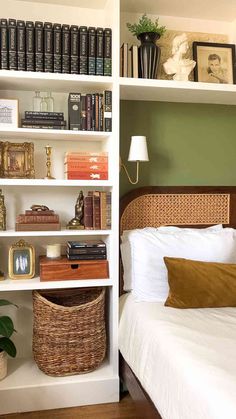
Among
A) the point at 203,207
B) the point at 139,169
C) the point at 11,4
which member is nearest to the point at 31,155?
the point at 139,169

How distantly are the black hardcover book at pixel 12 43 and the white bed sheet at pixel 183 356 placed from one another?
1486mm

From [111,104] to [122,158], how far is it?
433mm

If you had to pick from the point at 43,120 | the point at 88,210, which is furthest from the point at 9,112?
the point at 88,210

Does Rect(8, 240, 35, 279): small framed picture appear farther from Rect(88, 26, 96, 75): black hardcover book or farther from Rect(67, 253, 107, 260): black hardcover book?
Rect(88, 26, 96, 75): black hardcover book

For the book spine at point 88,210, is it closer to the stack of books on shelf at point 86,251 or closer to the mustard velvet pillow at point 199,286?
the stack of books on shelf at point 86,251

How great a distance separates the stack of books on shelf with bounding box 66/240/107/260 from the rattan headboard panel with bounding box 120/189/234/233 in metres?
0.28

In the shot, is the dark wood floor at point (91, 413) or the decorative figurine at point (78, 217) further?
the decorative figurine at point (78, 217)

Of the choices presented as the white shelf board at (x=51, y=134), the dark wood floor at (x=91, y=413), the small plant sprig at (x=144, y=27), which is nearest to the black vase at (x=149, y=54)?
the small plant sprig at (x=144, y=27)

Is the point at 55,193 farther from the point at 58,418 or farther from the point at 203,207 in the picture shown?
the point at 58,418

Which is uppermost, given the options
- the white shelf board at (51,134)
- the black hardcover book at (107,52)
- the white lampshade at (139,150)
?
the black hardcover book at (107,52)

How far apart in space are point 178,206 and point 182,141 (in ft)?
1.49

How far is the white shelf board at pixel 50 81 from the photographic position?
2172mm

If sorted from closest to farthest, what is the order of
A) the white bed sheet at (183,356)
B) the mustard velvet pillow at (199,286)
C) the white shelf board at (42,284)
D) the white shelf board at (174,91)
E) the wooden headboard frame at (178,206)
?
the white bed sheet at (183,356)
the mustard velvet pillow at (199,286)
the white shelf board at (42,284)
the white shelf board at (174,91)
the wooden headboard frame at (178,206)

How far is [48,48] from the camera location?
2.22 metres
